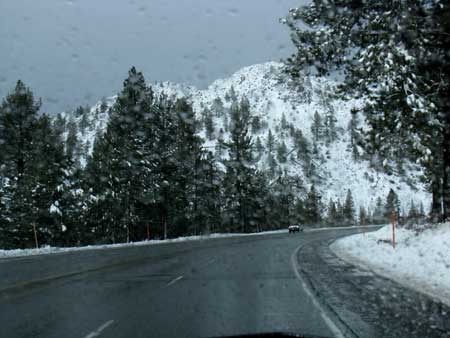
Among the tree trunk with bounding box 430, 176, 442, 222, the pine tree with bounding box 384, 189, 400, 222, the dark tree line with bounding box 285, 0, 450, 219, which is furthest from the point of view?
the pine tree with bounding box 384, 189, 400, 222

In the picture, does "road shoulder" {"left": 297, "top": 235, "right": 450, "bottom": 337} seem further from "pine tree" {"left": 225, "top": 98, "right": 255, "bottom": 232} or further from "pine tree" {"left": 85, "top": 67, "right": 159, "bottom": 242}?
"pine tree" {"left": 225, "top": 98, "right": 255, "bottom": 232}

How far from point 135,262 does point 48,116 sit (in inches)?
1098

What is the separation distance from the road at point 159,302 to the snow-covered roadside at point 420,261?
98.8 inches

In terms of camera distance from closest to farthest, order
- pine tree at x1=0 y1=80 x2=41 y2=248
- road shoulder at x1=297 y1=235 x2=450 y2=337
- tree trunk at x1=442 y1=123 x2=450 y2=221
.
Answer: road shoulder at x1=297 y1=235 x2=450 y2=337
tree trunk at x1=442 y1=123 x2=450 y2=221
pine tree at x1=0 y1=80 x2=41 y2=248

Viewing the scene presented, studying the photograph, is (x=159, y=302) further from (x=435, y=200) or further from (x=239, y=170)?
(x=239, y=170)

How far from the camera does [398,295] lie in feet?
32.1

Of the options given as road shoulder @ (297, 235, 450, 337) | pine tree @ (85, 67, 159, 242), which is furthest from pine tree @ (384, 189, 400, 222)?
pine tree @ (85, 67, 159, 242)

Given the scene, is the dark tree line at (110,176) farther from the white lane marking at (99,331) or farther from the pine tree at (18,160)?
the white lane marking at (99,331)

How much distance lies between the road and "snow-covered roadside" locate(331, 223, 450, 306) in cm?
251

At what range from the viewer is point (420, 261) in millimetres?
14383

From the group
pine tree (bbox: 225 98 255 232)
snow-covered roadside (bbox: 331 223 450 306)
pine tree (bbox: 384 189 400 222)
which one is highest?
pine tree (bbox: 225 98 255 232)

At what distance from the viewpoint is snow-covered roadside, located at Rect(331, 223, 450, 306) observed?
36.2 ft

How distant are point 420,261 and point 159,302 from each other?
849cm

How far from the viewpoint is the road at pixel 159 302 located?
714 cm
